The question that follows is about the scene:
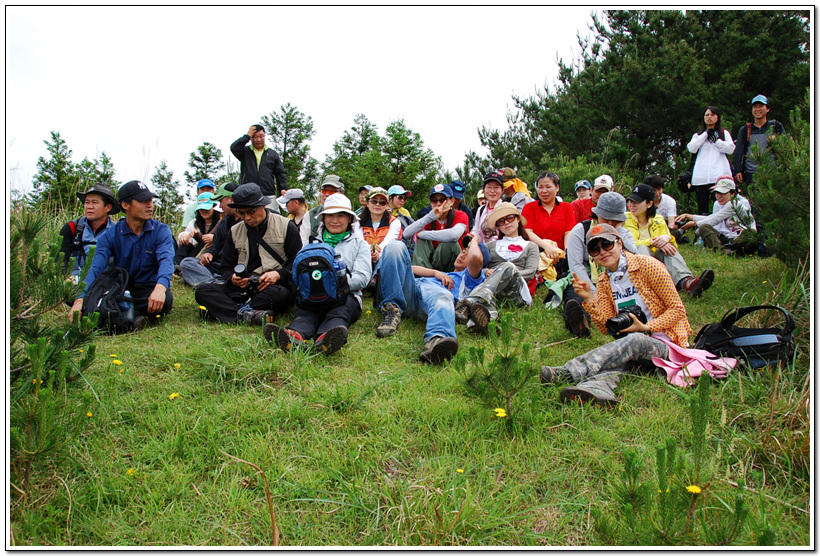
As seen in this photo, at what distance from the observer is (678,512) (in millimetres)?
1946

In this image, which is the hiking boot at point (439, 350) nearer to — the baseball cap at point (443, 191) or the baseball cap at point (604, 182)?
the baseball cap at point (443, 191)

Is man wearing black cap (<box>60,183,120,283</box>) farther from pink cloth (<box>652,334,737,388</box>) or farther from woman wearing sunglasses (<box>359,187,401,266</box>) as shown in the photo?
pink cloth (<box>652,334,737,388</box>)

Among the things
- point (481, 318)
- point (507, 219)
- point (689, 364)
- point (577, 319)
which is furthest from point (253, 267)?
point (689, 364)

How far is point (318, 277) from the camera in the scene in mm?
4508

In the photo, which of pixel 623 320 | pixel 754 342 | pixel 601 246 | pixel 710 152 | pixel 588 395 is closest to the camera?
pixel 588 395

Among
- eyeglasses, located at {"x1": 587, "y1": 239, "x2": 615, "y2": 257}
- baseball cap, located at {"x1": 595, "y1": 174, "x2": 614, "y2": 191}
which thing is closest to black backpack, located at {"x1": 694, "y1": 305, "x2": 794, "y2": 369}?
eyeglasses, located at {"x1": 587, "y1": 239, "x2": 615, "y2": 257}

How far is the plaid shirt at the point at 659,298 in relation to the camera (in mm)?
3736

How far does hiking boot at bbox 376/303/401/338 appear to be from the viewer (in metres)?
4.70

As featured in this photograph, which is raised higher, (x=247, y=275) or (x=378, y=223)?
(x=378, y=223)

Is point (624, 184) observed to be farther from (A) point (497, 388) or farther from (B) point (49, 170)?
(B) point (49, 170)

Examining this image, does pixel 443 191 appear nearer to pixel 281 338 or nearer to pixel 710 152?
pixel 281 338

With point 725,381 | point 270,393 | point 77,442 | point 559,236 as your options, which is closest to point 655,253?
point 559,236

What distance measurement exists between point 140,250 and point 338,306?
2071mm

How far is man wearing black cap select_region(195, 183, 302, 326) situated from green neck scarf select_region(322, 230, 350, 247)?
0.39 meters
